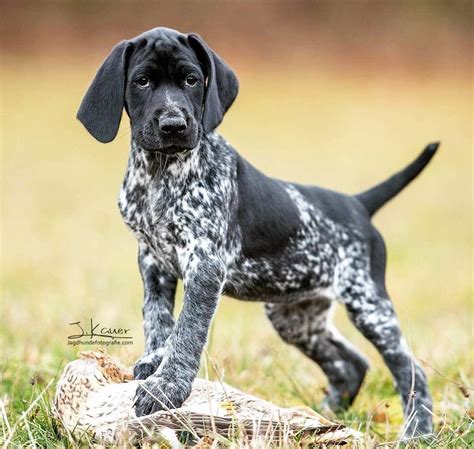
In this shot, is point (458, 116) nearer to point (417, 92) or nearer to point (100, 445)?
point (417, 92)

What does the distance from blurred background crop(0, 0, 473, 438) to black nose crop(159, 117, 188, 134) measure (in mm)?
1225

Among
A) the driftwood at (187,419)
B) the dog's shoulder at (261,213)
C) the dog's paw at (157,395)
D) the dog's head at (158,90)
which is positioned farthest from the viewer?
the dog's shoulder at (261,213)

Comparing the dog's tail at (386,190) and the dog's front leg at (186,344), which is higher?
the dog's tail at (386,190)

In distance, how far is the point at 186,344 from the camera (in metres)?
4.19

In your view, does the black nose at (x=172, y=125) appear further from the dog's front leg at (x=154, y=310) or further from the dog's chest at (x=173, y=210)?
the dog's front leg at (x=154, y=310)

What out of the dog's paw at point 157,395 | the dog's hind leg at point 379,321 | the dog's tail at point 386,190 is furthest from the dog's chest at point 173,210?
the dog's tail at point 386,190

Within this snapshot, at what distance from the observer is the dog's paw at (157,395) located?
12.9ft

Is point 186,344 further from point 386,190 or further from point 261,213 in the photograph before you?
point 386,190

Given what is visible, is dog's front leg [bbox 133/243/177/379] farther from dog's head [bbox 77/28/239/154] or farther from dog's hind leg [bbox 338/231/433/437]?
dog's hind leg [bbox 338/231/433/437]

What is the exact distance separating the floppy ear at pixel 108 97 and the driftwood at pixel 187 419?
1106mm

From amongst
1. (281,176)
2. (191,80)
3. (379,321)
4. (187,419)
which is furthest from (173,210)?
(281,176)

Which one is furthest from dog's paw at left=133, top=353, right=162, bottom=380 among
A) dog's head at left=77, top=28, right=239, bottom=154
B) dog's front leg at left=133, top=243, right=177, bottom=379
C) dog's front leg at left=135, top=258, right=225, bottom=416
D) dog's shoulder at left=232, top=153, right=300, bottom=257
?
dog's head at left=77, top=28, right=239, bottom=154

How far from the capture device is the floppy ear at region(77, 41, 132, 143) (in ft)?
14.5

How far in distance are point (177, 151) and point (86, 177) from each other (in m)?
14.6
